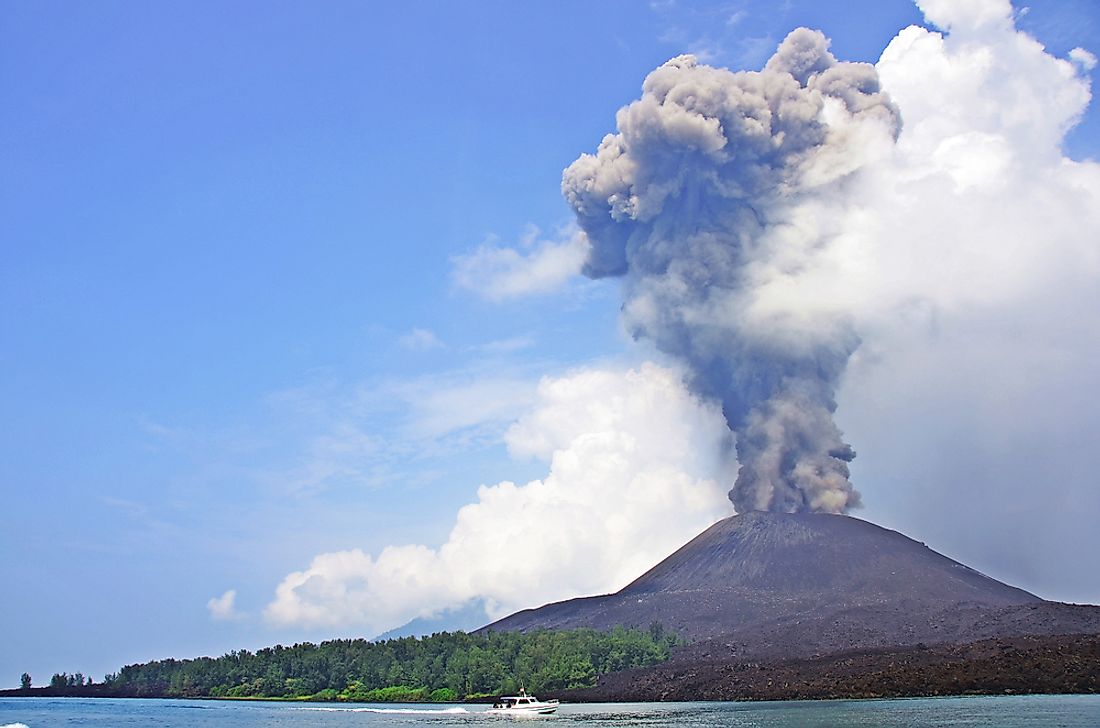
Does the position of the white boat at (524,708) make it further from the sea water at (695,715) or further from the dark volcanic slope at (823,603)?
the dark volcanic slope at (823,603)

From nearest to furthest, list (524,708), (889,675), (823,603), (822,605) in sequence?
(524,708) < (889,675) < (822,605) < (823,603)

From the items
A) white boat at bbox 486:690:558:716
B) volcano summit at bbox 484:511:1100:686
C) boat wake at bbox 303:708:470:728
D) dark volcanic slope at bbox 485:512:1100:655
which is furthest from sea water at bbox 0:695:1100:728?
dark volcanic slope at bbox 485:512:1100:655

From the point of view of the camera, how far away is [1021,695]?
4119 inches

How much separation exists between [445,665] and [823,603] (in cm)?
6239

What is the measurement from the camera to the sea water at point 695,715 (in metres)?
78.1

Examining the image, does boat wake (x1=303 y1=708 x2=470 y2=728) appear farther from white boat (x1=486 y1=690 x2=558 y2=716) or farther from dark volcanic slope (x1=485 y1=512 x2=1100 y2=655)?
dark volcanic slope (x1=485 y1=512 x2=1100 y2=655)

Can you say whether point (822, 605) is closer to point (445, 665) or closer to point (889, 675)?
point (889, 675)

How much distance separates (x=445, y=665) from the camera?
519ft

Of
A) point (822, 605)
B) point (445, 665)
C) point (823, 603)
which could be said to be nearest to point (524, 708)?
point (445, 665)

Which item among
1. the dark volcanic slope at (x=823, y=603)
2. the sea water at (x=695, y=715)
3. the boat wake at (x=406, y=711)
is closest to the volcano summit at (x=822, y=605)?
the dark volcanic slope at (x=823, y=603)

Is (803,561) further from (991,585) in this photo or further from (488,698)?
(488,698)

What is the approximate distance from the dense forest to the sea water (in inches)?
455

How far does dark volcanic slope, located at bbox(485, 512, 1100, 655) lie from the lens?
485ft

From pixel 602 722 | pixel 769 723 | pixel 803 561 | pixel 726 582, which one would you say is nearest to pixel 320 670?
pixel 726 582
